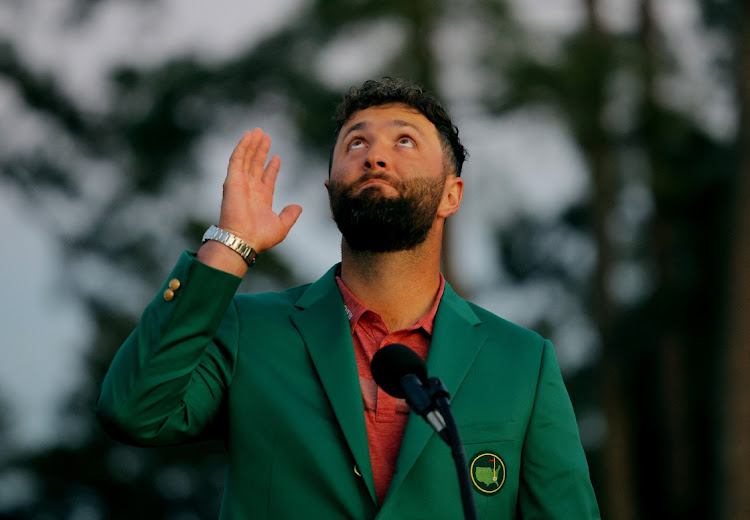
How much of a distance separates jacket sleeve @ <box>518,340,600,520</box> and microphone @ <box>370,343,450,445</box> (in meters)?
0.70

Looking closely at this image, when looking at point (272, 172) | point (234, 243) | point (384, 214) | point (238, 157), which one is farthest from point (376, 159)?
point (234, 243)

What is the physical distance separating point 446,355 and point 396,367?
24.8 inches

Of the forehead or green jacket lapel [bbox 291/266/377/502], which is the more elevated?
the forehead

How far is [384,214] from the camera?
3055 mm

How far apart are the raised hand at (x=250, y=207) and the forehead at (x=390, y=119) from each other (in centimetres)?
40

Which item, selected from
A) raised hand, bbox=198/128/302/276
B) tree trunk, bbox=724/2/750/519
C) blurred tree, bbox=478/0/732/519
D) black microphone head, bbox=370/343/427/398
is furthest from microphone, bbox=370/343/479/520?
blurred tree, bbox=478/0/732/519

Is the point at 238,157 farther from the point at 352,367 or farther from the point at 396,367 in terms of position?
the point at 396,367

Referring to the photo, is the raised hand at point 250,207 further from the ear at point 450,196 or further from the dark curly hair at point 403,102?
the ear at point 450,196

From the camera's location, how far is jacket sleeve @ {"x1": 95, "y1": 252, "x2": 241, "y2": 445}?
2596 millimetres

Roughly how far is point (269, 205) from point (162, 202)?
42.4 ft

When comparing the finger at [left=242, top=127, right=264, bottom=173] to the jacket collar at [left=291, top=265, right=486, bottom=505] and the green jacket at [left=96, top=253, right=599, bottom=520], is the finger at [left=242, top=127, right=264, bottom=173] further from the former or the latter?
the jacket collar at [left=291, top=265, right=486, bottom=505]

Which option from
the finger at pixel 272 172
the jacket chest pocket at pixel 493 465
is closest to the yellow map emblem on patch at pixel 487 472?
the jacket chest pocket at pixel 493 465

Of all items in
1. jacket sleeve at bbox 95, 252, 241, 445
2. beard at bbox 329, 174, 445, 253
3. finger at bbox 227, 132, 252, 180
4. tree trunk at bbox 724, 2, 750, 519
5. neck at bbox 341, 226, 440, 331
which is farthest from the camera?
tree trunk at bbox 724, 2, 750, 519

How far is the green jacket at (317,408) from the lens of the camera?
2.64m
